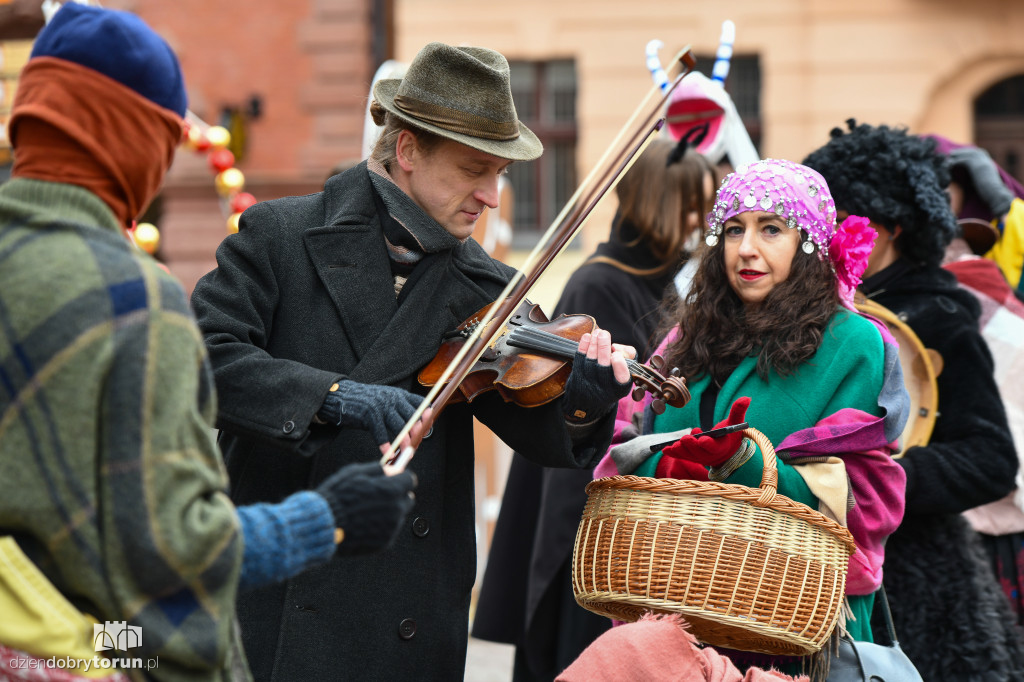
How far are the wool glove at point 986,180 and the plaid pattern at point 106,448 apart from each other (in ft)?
11.6

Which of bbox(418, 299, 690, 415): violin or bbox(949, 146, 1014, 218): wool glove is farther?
bbox(949, 146, 1014, 218): wool glove

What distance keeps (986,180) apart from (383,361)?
283cm

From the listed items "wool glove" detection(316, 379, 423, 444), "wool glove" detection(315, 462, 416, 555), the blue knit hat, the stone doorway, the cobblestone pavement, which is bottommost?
the cobblestone pavement

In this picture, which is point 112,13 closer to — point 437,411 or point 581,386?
point 437,411

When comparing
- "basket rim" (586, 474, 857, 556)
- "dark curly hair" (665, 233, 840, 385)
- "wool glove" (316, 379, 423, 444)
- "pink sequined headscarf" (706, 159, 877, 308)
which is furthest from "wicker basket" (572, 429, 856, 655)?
"pink sequined headscarf" (706, 159, 877, 308)

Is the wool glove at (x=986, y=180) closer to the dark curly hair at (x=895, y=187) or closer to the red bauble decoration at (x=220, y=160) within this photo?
the dark curly hair at (x=895, y=187)

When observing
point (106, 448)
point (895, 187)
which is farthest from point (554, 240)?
point (895, 187)

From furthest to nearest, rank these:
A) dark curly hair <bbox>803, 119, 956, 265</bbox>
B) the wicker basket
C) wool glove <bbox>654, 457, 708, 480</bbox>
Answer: dark curly hair <bbox>803, 119, 956, 265</bbox>
wool glove <bbox>654, 457, 708, 480</bbox>
the wicker basket

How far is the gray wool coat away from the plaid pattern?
75cm

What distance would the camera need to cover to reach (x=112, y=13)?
5.76 feet

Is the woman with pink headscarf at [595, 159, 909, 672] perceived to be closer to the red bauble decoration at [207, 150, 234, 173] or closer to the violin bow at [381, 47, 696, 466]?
the violin bow at [381, 47, 696, 466]

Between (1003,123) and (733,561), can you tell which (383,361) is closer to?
(733,561)

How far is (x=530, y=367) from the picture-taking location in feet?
8.51

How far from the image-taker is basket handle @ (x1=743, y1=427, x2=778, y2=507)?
93.7 inches
